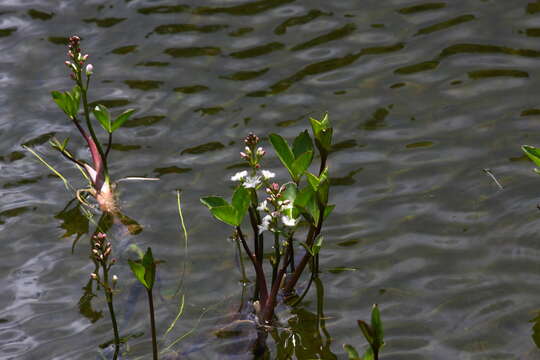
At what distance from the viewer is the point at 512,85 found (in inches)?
208

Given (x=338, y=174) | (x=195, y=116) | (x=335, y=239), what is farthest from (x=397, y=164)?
(x=195, y=116)

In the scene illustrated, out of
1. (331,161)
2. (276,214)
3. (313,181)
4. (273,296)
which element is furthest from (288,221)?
(331,161)

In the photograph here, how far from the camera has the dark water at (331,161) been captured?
3.91 metres

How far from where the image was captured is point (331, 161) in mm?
4898

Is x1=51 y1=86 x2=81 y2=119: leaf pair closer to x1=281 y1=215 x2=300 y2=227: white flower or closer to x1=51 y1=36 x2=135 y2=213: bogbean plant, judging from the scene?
x1=51 y1=36 x2=135 y2=213: bogbean plant

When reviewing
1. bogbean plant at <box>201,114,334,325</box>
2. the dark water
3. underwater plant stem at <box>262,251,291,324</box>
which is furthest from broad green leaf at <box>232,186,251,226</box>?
the dark water

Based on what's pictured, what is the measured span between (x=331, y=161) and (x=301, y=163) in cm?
127

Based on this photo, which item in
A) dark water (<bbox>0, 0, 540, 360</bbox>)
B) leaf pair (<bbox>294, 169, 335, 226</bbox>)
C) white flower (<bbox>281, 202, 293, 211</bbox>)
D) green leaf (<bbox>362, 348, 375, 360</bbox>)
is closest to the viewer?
green leaf (<bbox>362, 348, 375, 360</bbox>)

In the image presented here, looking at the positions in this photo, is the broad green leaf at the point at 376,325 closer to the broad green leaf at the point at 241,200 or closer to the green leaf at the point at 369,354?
the green leaf at the point at 369,354

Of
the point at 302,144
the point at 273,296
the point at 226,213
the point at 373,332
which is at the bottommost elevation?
the point at 273,296

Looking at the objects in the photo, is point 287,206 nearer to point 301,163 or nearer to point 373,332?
point 301,163

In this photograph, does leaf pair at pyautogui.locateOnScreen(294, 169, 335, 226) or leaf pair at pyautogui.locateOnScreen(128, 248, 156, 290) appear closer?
leaf pair at pyautogui.locateOnScreen(128, 248, 156, 290)

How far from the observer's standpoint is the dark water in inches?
154

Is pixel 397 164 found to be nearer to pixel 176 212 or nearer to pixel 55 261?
pixel 176 212
